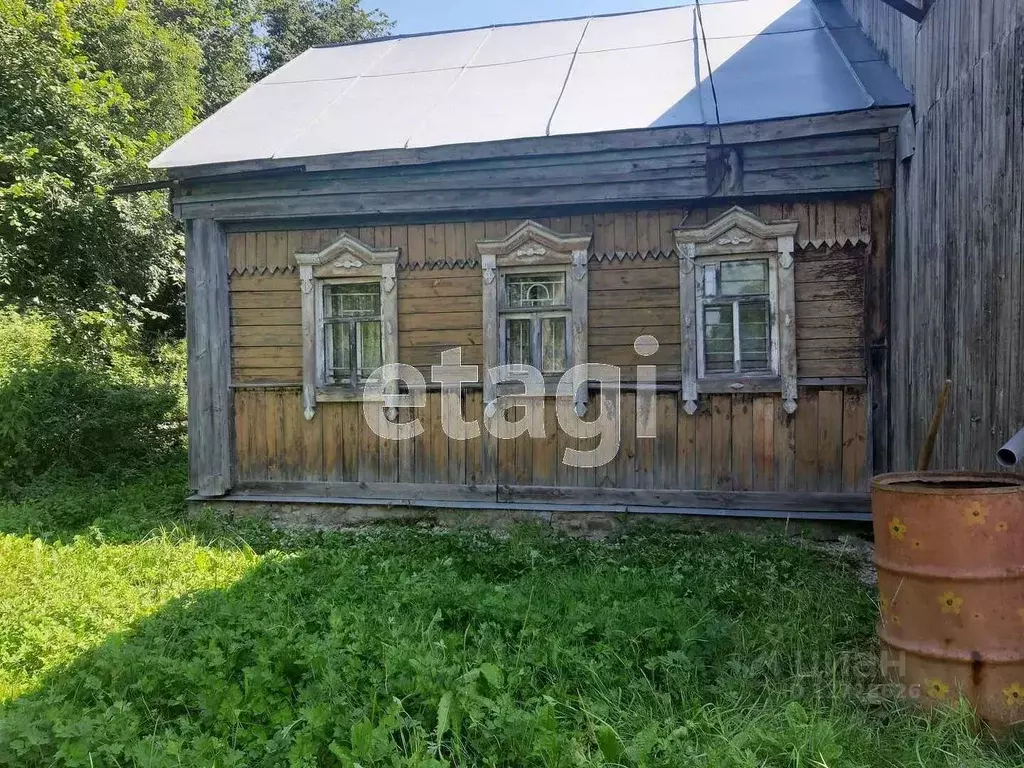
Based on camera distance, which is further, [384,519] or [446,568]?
[384,519]

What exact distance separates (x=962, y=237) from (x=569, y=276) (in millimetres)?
3001

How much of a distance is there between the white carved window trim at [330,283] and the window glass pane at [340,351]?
0.26 ft

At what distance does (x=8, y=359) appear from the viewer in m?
8.52

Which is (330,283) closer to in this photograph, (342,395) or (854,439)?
(342,395)

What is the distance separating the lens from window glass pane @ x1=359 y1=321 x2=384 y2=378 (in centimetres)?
657

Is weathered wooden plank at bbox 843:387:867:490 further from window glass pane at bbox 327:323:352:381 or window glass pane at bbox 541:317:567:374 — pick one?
window glass pane at bbox 327:323:352:381

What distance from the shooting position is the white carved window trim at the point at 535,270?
19.8ft

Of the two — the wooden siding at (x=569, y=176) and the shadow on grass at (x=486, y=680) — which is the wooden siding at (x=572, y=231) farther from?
the shadow on grass at (x=486, y=680)

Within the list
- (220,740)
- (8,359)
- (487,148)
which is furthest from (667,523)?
(8,359)

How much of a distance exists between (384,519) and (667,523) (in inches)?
105

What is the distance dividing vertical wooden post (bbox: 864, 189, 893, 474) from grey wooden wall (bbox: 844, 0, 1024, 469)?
8 cm

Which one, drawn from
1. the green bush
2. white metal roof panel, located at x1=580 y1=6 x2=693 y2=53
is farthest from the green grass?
white metal roof panel, located at x1=580 y1=6 x2=693 y2=53

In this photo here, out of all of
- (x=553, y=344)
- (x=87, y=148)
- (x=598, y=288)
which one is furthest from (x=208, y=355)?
(x=87, y=148)

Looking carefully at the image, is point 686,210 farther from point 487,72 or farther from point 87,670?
point 87,670
